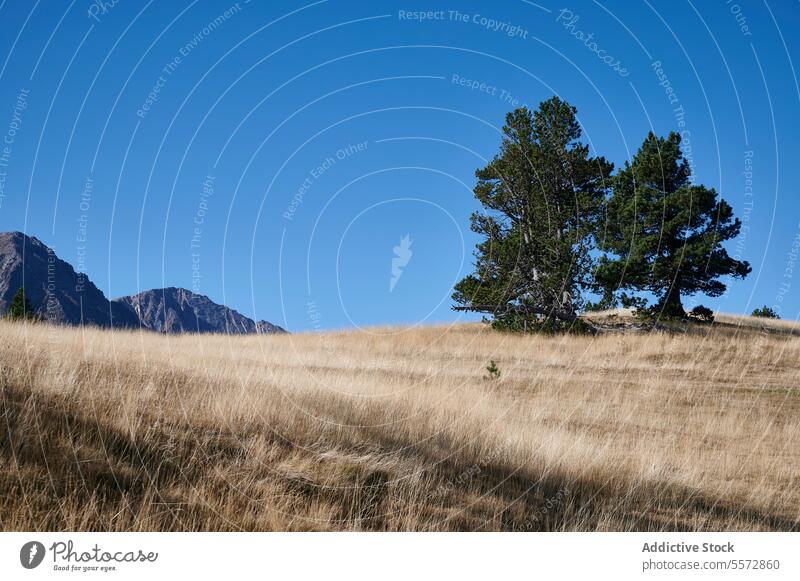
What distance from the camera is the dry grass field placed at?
5.36m

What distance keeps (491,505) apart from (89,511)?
13.3 feet

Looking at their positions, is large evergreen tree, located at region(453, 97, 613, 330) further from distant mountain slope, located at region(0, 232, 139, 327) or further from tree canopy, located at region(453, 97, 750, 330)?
distant mountain slope, located at region(0, 232, 139, 327)

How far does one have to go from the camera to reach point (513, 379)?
18.3 metres

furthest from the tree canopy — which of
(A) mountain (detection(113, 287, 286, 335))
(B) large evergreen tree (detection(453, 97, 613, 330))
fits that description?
(A) mountain (detection(113, 287, 286, 335))

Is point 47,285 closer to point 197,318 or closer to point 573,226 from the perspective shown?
point 197,318

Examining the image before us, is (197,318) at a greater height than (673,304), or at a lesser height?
lesser

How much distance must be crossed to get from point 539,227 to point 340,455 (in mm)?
24800

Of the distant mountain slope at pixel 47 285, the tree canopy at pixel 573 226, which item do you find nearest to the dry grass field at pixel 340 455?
the distant mountain slope at pixel 47 285

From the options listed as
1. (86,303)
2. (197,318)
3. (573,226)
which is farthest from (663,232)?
(86,303)

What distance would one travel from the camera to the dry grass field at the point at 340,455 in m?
5.36

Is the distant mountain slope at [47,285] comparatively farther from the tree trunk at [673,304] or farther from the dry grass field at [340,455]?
the tree trunk at [673,304]

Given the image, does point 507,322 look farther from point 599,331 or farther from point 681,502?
point 681,502

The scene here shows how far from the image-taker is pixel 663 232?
98.5ft

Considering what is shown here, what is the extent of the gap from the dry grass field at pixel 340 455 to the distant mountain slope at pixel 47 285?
1202mm
